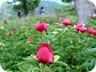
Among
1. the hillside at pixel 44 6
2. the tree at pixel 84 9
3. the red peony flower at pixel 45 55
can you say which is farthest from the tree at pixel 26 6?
the red peony flower at pixel 45 55

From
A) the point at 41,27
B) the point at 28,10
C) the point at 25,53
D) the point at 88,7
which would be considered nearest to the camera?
the point at 41,27

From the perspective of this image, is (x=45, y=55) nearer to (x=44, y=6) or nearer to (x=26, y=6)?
(x=44, y=6)

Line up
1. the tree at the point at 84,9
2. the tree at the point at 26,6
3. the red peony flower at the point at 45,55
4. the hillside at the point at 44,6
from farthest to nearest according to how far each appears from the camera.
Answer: the tree at the point at 26,6
the hillside at the point at 44,6
the tree at the point at 84,9
the red peony flower at the point at 45,55

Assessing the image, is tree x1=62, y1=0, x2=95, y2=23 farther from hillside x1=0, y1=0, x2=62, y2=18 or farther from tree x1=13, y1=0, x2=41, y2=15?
tree x1=13, y1=0, x2=41, y2=15

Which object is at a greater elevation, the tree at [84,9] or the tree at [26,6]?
the tree at [84,9]

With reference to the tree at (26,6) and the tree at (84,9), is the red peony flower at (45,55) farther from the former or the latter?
the tree at (26,6)

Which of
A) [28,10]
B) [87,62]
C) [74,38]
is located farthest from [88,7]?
[28,10]

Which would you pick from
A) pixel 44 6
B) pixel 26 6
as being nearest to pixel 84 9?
pixel 44 6

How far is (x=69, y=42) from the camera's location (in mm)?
2180

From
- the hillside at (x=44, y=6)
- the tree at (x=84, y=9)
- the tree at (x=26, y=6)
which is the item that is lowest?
the tree at (x=26, y=6)

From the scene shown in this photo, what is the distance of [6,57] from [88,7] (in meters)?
4.09

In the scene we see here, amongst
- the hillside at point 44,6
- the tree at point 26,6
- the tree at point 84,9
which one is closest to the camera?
the tree at point 84,9

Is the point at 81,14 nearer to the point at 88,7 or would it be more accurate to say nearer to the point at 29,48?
the point at 88,7

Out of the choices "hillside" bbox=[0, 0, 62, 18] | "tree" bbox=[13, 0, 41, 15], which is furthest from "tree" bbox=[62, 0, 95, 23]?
"tree" bbox=[13, 0, 41, 15]
